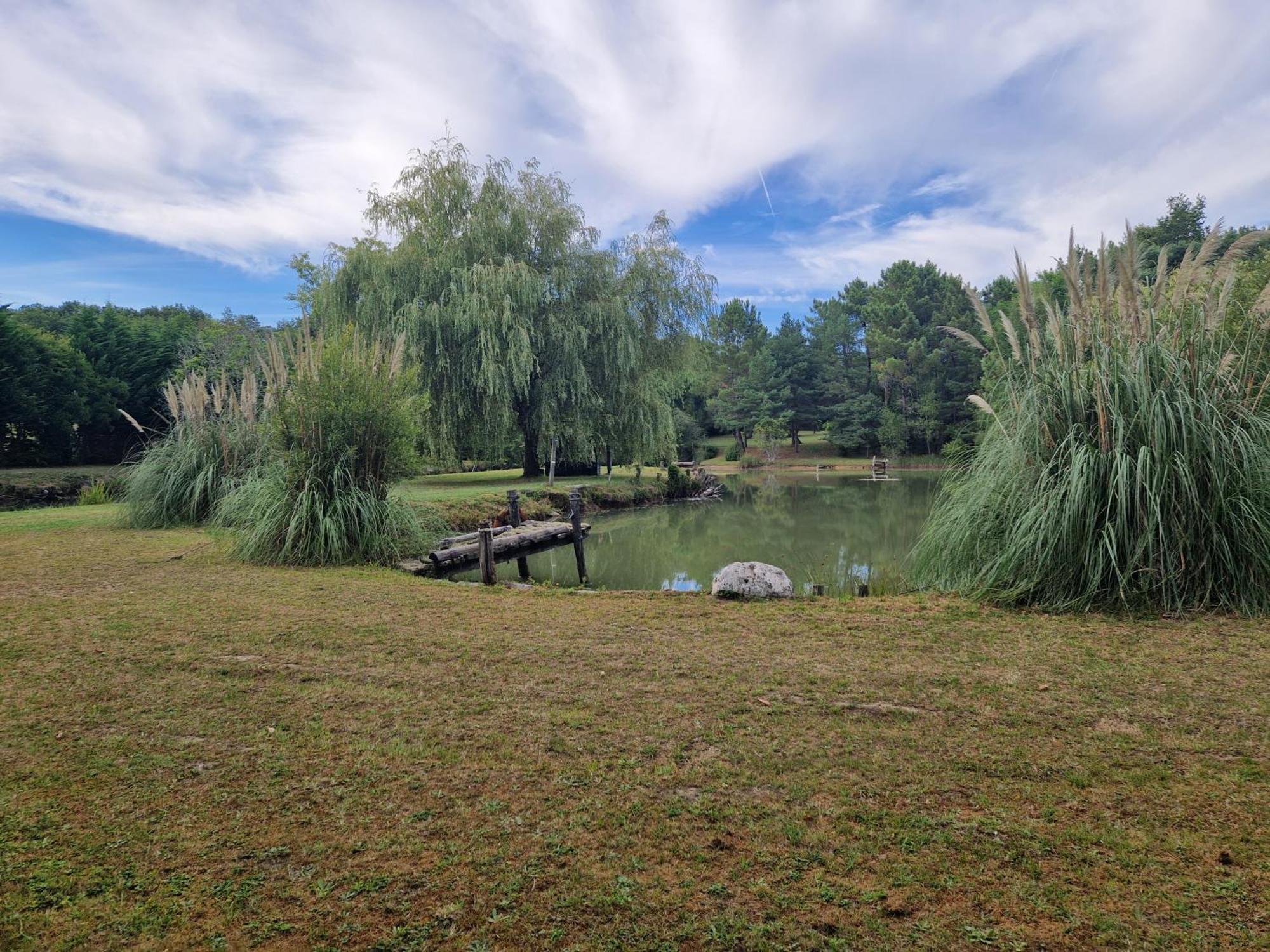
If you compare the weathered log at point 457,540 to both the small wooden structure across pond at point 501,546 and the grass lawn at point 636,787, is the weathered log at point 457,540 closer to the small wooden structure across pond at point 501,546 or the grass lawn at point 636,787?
the small wooden structure across pond at point 501,546

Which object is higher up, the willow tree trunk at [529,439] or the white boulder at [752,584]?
the willow tree trunk at [529,439]

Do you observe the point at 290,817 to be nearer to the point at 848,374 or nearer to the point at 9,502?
the point at 9,502

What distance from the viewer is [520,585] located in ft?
21.5

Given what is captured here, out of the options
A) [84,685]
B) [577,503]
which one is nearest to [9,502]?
[577,503]

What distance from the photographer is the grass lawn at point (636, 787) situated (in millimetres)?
1624

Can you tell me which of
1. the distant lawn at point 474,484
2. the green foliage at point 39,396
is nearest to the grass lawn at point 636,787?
the distant lawn at point 474,484

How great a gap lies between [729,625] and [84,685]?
3.41m

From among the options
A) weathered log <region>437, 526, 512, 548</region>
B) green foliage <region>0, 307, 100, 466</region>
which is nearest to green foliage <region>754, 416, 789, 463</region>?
green foliage <region>0, 307, 100, 466</region>

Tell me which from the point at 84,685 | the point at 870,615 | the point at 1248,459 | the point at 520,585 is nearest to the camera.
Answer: the point at 84,685

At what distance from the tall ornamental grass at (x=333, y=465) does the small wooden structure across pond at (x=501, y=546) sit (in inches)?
12.0

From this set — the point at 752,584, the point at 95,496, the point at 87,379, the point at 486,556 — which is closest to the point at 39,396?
the point at 87,379

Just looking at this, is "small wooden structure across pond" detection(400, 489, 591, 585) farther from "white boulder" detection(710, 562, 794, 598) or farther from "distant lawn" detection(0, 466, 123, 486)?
"distant lawn" detection(0, 466, 123, 486)

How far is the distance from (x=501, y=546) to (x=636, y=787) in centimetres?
669

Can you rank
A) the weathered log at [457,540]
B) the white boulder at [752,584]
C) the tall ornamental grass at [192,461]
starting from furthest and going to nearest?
the tall ornamental grass at [192,461]
the weathered log at [457,540]
the white boulder at [752,584]
